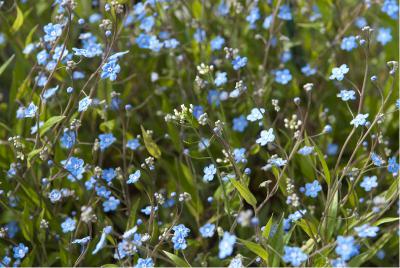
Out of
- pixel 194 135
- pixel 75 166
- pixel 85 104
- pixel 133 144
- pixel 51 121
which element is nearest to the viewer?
pixel 85 104

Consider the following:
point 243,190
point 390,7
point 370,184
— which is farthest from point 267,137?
point 390,7

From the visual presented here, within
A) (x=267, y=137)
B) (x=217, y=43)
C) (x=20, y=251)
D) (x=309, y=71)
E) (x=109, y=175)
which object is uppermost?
(x=267, y=137)

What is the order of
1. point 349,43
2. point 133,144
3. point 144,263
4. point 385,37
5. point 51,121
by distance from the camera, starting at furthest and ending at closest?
point 385,37, point 349,43, point 133,144, point 51,121, point 144,263

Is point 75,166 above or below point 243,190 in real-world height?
below

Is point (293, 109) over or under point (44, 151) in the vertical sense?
under

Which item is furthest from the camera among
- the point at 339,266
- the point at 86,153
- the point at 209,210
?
the point at 209,210

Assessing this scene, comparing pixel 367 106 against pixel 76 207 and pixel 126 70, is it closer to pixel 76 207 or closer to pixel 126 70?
pixel 126 70

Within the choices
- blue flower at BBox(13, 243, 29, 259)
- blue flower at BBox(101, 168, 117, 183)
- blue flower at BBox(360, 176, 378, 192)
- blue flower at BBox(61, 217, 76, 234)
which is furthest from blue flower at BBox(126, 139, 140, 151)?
blue flower at BBox(360, 176, 378, 192)

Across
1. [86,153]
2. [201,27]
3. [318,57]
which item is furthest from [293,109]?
[86,153]

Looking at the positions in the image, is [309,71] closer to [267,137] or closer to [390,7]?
[390,7]
